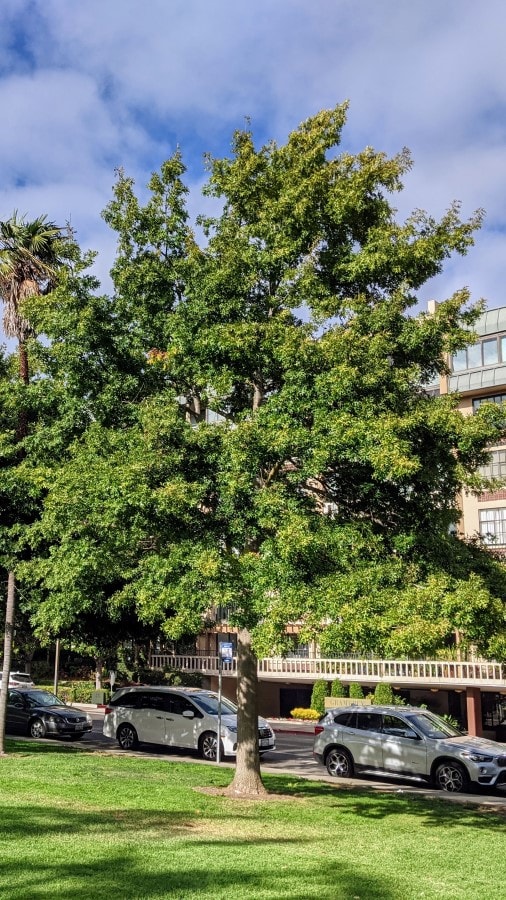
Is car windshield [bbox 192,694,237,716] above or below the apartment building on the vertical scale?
below

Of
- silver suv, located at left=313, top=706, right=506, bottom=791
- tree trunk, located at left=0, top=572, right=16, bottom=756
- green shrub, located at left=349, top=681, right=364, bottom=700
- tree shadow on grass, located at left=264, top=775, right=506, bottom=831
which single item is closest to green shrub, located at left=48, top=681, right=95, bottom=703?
green shrub, located at left=349, top=681, right=364, bottom=700

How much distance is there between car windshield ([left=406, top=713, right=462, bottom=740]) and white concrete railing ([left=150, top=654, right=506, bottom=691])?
10031 mm

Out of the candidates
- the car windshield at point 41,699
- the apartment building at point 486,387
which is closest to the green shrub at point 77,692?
the car windshield at point 41,699

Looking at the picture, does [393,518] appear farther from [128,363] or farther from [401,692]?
[401,692]

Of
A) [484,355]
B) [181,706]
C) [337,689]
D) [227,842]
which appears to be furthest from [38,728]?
[484,355]

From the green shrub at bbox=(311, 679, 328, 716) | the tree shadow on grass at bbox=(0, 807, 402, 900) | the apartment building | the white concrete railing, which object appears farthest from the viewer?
the green shrub at bbox=(311, 679, 328, 716)

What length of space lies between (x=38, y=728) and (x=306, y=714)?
15.3 m

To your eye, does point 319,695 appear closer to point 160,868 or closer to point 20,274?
point 20,274

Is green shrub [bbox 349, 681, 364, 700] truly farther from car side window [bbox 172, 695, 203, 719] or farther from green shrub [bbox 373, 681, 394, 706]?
car side window [bbox 172, 695, 203, 719]

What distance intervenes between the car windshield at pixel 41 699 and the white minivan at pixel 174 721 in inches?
139

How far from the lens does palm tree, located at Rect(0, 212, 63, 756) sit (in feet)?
66.1

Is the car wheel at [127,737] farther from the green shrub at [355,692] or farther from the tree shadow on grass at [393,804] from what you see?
Answer: the green shrub at [355,692]

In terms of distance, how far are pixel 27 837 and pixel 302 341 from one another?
7.64 m

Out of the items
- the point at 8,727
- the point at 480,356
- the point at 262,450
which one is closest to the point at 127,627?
the point at 8,727
